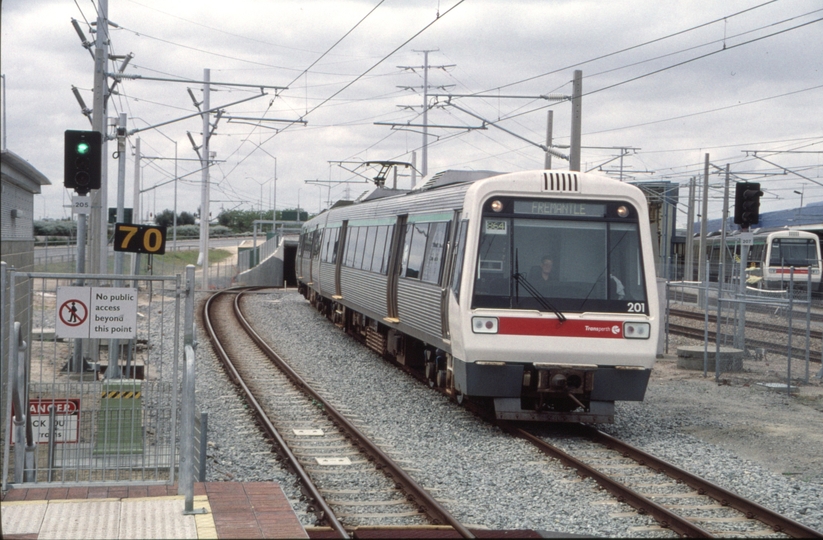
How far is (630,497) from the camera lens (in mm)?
7707

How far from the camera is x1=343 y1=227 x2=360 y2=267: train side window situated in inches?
781

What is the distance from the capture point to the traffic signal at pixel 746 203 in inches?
604

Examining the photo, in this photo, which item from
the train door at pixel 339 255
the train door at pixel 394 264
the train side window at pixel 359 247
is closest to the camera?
the train door at pixel 394 264

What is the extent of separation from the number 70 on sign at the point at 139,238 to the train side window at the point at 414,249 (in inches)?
137

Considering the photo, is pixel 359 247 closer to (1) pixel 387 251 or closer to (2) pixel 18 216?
(1) pixel 387 251

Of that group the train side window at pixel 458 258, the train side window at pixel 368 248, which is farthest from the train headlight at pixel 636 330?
the train side window at pixel 368 248

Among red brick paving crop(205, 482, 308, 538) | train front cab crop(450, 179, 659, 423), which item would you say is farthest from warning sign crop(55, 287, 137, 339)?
train front cab crop(450, 179, 659, 423)

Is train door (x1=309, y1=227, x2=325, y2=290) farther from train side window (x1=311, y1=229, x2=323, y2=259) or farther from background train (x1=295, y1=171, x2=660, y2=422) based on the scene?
background train (x1=295, y1=171, x2=660, y2=422)

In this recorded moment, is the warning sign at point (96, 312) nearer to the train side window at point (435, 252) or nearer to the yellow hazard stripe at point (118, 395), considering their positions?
the yellow hazard stripe at point (118, 395)

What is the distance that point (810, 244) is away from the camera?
36312mm

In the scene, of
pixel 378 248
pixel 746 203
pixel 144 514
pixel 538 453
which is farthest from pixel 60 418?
pixel 746 203

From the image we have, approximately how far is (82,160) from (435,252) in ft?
15.0

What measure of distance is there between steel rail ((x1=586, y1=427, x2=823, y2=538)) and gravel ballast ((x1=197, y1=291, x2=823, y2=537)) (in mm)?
362

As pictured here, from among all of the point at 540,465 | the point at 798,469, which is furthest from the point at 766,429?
the point at 540,465
